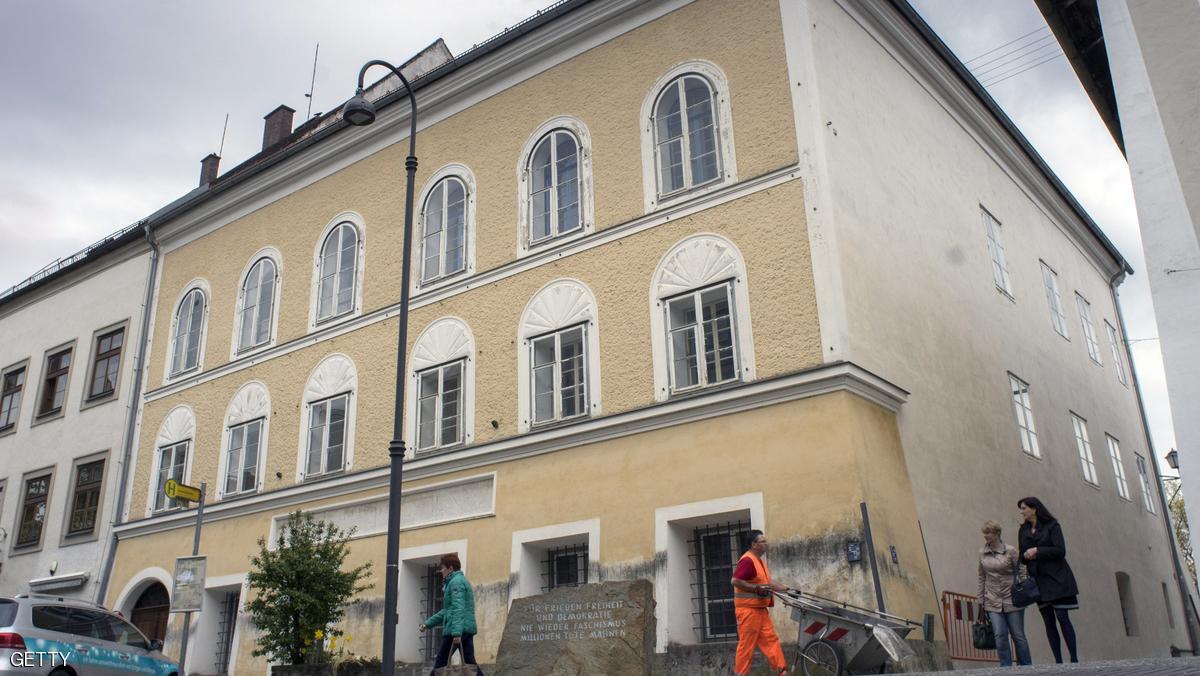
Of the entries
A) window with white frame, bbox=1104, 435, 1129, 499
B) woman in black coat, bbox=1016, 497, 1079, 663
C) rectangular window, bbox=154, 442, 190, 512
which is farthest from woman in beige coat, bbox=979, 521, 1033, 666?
rectangular window, bbox=154, 442, 190, 512

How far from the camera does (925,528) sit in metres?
15.1

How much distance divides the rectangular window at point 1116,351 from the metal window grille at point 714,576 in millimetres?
18531

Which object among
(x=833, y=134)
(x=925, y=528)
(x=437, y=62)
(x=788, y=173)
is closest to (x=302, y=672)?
(x=925, y=528)

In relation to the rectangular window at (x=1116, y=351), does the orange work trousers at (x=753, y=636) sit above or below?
below

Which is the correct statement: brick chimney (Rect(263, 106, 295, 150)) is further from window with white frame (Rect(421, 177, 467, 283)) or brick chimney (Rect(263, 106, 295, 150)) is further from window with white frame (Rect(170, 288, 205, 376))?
window with white frame (Rect(421, 177, 467, 283))

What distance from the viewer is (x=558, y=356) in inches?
691

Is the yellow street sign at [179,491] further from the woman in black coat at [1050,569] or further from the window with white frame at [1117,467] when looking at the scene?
the window with white frame at [1117,467]

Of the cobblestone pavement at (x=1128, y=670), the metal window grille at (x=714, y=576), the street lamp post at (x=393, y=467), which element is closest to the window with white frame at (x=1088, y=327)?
the metal window grille at (x=714, y=576)

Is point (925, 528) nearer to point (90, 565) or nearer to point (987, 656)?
point (987, 656)

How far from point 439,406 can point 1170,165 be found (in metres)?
13.5

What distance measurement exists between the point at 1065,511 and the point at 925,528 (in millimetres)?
7336

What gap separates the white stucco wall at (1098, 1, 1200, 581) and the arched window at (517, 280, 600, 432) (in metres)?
9.76

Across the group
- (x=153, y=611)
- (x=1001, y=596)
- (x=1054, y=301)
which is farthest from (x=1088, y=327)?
(x=153, y=611)

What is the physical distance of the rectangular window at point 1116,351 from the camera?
2889 centimetres
